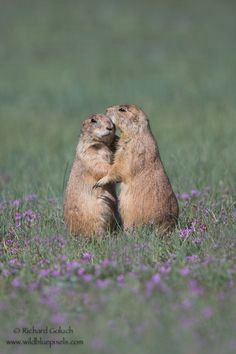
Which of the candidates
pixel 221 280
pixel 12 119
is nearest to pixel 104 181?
pixel 221 280

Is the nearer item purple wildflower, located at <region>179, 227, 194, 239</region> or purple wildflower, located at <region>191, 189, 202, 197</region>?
purple wildflower, located at <region>179, 227, 194, 239</region>

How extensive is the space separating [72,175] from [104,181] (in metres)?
0.41

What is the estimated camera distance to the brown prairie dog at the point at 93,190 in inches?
255

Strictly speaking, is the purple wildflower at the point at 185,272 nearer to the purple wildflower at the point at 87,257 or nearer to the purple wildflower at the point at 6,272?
the purple wildflower at the point at 87,257

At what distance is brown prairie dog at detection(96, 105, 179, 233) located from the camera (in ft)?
20.7

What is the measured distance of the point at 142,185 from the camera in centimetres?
631

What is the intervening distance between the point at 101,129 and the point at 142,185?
0.68m

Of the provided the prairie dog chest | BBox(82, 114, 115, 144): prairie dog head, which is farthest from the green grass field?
BBox(82, 114, 115, 144): prairie dog head

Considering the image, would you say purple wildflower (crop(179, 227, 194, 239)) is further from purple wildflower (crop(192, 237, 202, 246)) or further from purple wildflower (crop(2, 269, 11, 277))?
purple wildflower (crop(2, 269, 11, 277))

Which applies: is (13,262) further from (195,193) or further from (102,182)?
(195,193)

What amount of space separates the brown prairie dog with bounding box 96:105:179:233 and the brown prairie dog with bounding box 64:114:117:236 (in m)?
0.12

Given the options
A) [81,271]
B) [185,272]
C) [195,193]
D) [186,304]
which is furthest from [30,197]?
[186,304]

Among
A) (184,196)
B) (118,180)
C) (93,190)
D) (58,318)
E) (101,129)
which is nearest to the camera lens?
(58,318)

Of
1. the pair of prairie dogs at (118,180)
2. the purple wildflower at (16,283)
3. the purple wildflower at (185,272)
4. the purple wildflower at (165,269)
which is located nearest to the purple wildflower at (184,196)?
the pair of prairie dogs at (118,180)
